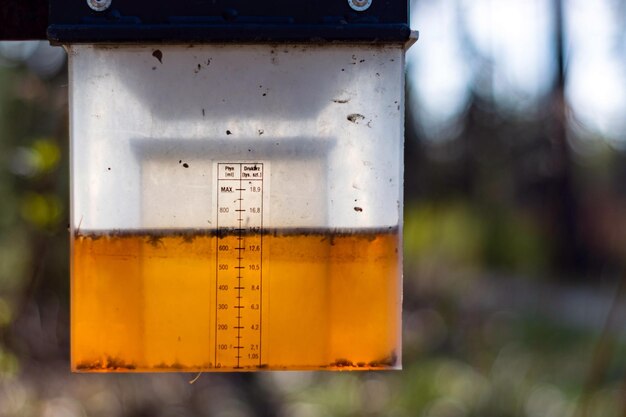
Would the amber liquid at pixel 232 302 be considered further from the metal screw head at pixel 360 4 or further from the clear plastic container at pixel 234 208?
the metal screw head at pixel 360 4

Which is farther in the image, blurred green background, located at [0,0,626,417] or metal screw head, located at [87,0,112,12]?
blurred green background, located at [0,0,626,417]

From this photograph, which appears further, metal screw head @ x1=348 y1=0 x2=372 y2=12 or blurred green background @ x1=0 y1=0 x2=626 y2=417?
blurred green background @ x1=0 y1=0 x2=626 y2=417

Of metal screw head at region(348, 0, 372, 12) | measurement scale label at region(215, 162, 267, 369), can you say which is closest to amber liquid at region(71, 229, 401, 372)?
measurement scale label at region(215, 162, 267, 369)

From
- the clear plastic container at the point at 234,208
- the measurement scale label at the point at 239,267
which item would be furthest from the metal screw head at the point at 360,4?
the measurement scale label at the point at 239,267

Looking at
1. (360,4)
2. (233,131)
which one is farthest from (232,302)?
(360,4)

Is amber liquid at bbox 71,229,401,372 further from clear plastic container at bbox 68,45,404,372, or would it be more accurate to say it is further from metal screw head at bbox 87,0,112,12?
metal screw head at bbox 87,0,112,12

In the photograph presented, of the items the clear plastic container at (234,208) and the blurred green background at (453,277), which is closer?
the clear plastic container at (234,208)

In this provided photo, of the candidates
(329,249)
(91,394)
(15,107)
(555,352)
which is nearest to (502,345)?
(555,352)

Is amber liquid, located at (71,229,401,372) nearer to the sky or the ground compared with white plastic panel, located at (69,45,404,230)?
nearer to the ground

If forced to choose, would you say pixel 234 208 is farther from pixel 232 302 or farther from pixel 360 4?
pixel 360 4
